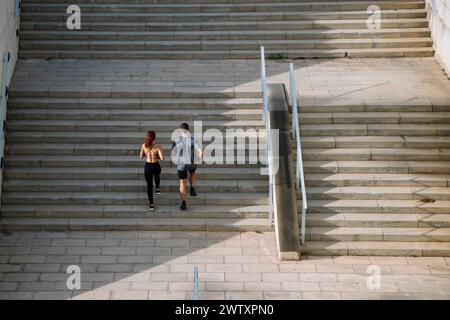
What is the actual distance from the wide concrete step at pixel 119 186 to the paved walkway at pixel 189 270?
0.92 metres

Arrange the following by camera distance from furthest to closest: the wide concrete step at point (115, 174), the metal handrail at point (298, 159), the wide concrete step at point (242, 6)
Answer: the wide concrete step at point (242, 6), the wide concrete step at point (115, 174), the metal handrail at point (298, 159)

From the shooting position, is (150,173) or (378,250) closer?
(378,250)

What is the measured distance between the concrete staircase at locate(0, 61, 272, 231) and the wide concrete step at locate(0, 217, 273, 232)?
0.05 ft

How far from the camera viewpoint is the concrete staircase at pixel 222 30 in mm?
14945

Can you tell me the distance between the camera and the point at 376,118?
40.5ft

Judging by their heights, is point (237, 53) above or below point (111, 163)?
above

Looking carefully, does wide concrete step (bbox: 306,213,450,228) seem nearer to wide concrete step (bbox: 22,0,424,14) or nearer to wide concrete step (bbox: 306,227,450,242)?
wide concrete step (bbox: 306,227,450,242)

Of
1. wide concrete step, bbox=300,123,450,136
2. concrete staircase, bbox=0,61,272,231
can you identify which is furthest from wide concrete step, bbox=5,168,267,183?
wide concrete step, bbox=300,123,450,136

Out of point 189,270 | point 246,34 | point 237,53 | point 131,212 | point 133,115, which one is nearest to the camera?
point 189,270

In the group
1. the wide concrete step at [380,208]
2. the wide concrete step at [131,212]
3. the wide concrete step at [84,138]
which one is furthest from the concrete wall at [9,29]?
the wide concrete step at [380,208]

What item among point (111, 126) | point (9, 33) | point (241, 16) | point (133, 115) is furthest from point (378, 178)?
point (9, 33)

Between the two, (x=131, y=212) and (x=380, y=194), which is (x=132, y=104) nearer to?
(x=131, y=212)

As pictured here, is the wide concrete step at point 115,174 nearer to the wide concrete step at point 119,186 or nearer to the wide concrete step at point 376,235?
the wide concrete step at point 119,186

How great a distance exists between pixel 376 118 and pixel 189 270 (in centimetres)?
460
